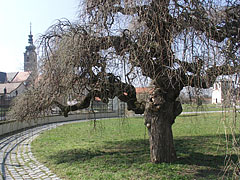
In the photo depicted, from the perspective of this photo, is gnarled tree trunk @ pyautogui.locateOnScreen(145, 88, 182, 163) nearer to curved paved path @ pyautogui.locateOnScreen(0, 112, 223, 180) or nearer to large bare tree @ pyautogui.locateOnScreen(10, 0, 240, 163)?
large bare tree @ pyautogui.locateOnScreen(10, 0, 240, 163)

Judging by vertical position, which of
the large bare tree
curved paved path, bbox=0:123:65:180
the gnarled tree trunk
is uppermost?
the large bare tree

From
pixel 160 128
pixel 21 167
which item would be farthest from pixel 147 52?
pixel 21 167

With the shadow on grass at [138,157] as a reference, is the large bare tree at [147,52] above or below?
above

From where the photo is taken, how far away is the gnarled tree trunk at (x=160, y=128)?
5.74m

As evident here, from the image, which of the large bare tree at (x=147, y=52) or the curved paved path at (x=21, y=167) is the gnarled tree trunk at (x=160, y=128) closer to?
the large bare tree at (x=147, y=52)

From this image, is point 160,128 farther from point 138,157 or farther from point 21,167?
point 21,167

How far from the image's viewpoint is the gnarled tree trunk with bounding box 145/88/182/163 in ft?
18.8

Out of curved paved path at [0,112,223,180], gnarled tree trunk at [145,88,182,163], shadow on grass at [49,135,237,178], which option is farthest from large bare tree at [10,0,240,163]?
curved paved path at [0,112,223,180]

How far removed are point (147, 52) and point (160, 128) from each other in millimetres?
2137

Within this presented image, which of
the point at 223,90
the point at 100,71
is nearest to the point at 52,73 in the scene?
the point at 100,71

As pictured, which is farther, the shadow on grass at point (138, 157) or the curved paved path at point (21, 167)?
the shadow on grass at point (138, 157)

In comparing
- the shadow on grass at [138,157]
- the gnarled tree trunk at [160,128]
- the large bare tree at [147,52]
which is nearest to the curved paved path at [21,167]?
the shadow on grass at [138,157]

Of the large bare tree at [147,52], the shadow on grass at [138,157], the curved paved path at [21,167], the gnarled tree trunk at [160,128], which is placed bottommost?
the curved paved path at [21,167]

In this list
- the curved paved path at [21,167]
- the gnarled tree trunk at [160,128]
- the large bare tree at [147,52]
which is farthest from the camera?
the gnarled tree trunk at [160,128]
